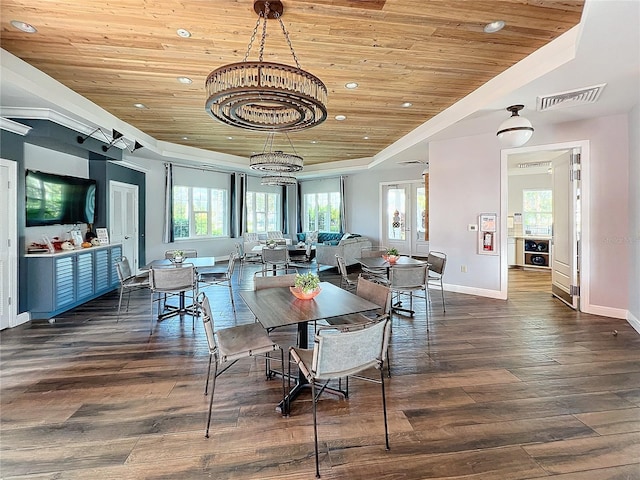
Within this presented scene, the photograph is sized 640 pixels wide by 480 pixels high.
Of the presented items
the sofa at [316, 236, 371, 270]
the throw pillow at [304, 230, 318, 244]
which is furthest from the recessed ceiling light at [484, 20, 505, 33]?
the throw pillow at [304, 230, 318, 244]

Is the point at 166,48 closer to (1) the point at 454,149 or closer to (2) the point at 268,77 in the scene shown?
(2) the point at 268,77

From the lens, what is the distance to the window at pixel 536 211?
872 centimetres

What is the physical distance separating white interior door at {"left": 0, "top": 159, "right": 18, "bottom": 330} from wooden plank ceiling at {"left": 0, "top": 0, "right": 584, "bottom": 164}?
145 centimetres

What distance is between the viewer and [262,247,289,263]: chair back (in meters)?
6.30

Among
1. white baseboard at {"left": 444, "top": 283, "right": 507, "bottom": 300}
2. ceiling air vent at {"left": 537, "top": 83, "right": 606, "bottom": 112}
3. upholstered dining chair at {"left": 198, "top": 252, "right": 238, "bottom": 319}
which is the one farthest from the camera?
white baseboard at {"left": 444, "top": 283, "right": 507, "bottom": 300}

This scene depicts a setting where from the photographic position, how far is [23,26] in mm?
2953

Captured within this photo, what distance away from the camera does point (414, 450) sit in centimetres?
197

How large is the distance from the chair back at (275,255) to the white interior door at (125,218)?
3.20 meters

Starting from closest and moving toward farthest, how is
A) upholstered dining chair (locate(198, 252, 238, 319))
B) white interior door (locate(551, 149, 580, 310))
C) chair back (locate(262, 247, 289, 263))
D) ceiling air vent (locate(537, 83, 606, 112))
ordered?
ceiling air vent (locate(537, 83, 606, 112)), upholstered dining chair (locate(198, 252, 238, 319)), white interior door (locate(551, 149, 580, 310)), chair back (locate(262, 247, 289, 263))

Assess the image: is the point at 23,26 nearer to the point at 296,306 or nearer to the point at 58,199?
the point at 58,199

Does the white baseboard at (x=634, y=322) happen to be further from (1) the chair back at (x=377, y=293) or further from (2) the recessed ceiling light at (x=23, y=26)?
(2) the recessed ceiling light at (x=23, y=26)

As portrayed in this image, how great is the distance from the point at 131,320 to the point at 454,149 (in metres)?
6.08

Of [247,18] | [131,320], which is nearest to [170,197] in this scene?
[131,320]

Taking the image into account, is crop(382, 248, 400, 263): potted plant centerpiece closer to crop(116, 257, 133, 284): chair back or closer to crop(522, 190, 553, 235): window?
crop(116, 257, 133, 284): chair back
